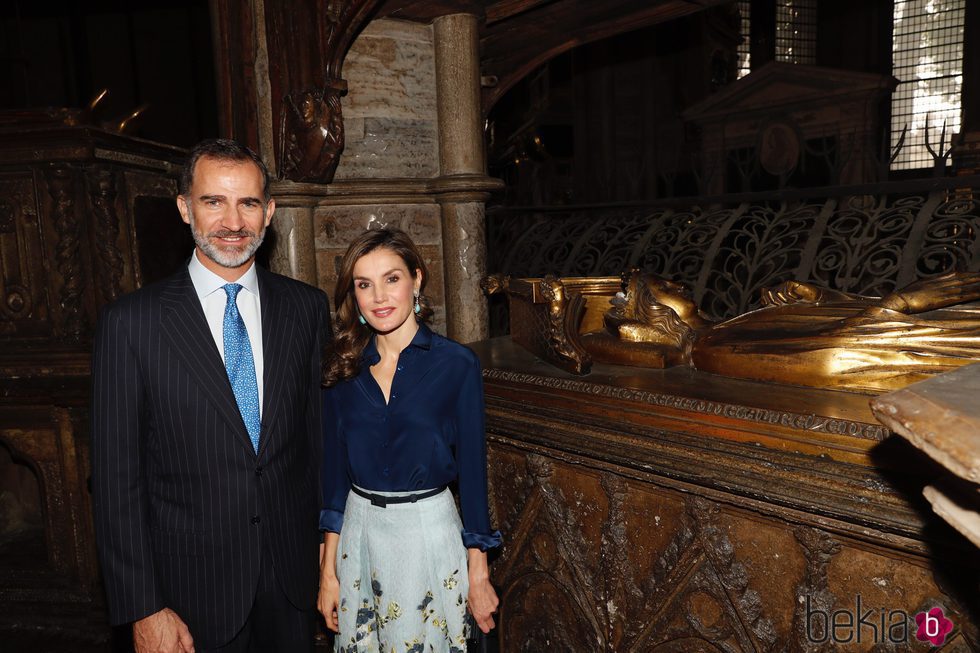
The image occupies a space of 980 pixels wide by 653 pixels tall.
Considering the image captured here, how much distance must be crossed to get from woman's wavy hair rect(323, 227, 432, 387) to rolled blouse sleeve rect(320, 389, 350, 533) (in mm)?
78

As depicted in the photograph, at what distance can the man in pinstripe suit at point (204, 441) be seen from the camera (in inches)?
62.7

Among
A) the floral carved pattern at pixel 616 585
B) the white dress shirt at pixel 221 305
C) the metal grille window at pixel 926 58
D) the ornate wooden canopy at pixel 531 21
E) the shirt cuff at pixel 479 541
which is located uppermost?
the metal grille window at pixel 926 58

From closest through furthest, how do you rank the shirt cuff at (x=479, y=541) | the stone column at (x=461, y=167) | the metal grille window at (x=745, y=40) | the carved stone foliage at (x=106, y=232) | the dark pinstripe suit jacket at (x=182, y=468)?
the dark pinstripe suit jacket at (x=182, y=468), the shirt cuff at (x=479, y=541), the carved stone foliage at (x=106, y=232), the stone column at (x=461, y=167), the metal grille window at (x=745, y=40)

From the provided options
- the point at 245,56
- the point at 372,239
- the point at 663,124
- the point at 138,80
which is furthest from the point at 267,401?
the point at 663,124

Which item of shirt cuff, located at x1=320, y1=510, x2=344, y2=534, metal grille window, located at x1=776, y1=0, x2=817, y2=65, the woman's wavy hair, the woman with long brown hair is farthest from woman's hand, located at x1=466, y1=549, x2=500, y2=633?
metal grille window, located at x1=776, y1=0, x2=817, y2=65

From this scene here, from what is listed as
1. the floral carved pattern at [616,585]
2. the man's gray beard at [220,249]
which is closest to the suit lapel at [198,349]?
the man's gray beard at [220,249]

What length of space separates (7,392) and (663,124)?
380 inches

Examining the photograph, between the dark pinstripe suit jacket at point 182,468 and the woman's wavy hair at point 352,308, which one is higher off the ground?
the woman's wavy hair at point 352,308

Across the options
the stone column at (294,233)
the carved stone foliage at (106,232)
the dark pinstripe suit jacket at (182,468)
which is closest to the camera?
the dark pinstripe suit jacket at (182,468)

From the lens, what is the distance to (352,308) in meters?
1.86

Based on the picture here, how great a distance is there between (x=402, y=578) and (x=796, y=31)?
56.5 ft

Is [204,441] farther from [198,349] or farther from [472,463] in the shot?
[472,463]

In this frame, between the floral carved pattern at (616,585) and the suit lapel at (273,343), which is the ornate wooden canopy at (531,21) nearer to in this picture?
the suit lapel at (273,343)

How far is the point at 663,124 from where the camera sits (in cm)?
1069
